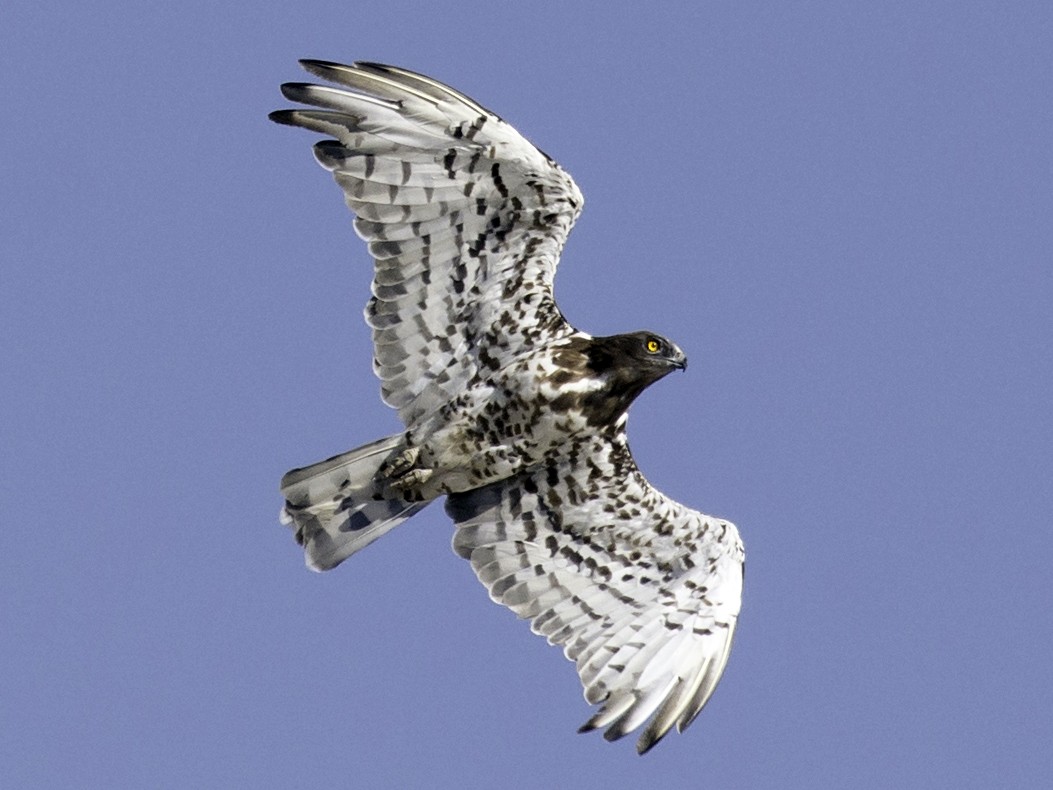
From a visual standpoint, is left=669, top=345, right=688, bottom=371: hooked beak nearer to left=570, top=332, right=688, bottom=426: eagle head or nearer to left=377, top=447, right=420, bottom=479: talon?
left=570, top=332, right=688, bottom=426: eagle head

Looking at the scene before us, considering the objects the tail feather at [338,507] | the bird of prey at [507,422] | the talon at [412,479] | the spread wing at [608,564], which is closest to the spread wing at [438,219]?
the bird of prey at [507,422]

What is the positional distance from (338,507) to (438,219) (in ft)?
7.20

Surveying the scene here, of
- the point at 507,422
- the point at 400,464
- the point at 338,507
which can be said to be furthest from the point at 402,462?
the point at 507,422

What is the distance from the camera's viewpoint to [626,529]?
629 inches

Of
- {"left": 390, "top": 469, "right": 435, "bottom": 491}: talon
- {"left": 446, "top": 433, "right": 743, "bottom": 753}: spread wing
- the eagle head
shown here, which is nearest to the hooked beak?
the eagle head

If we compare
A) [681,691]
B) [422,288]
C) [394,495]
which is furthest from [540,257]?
[681,691]

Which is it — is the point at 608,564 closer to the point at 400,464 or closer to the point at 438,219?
the point at 400,464

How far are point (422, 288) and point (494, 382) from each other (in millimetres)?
825

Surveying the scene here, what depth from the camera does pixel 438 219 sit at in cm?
1530

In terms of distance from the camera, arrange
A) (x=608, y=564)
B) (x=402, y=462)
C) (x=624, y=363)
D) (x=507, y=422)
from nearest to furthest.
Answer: (x=624, y=363)
(x=507, y=422)
(x=402, y=462)
(x=608, y=564)

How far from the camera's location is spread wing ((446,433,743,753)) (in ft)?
51.2

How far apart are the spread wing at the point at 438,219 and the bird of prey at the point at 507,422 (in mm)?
14

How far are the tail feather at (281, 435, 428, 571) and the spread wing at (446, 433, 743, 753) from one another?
0.55 meters

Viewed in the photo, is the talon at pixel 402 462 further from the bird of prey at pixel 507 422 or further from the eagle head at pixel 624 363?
the eagle head at pixel 624 363
